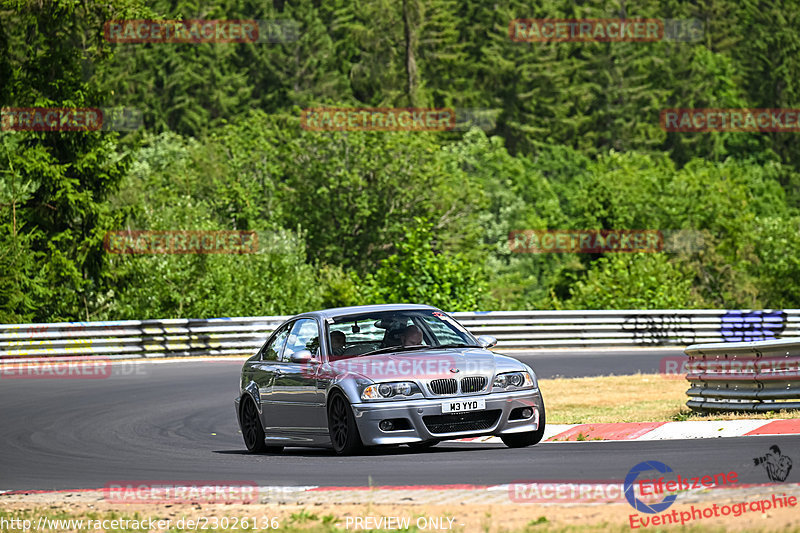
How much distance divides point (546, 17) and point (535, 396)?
304 feet

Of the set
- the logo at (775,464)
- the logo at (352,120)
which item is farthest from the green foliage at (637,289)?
the logo at (775,464)

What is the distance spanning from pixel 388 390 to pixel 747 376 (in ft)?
15.2

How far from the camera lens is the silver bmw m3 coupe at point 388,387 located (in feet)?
37.1

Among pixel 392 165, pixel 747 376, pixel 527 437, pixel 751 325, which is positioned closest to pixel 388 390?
pixel 527 437

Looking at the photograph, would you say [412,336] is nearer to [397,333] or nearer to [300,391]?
[397,333]

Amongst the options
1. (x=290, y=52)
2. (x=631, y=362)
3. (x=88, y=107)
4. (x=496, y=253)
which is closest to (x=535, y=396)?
(x=631, y=362)

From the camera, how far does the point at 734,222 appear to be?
5978 cm

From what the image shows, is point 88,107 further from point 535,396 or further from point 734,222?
point 734,222

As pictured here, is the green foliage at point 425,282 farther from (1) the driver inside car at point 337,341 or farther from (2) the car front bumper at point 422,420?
(2) the car front bumper at point 422,420

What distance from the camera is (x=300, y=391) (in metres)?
12.4

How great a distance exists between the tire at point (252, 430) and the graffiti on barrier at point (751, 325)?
1939 cm

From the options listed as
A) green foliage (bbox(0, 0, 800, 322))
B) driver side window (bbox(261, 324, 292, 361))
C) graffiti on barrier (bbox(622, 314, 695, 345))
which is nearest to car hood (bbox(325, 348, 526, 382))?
driver side window (bbox(261, 324, 292, 361))

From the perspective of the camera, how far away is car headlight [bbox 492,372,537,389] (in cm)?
1162

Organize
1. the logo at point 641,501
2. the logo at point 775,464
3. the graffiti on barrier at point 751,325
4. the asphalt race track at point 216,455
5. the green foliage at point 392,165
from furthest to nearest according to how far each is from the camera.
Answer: the green foliage at point 392,165, the graffiti on barrier at point 751,325, the asphalt race track at point 216,455, the logo at point 775,464, the logo at point 641,501
